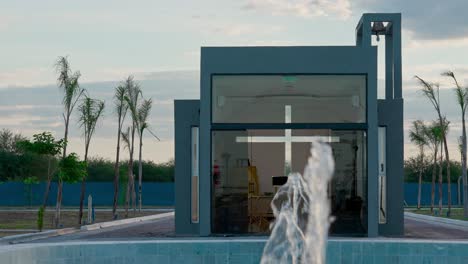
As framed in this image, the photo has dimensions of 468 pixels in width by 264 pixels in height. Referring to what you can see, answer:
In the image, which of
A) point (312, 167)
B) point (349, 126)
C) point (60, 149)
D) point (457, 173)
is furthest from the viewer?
point (457, 173)

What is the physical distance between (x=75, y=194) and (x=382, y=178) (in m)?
39.1

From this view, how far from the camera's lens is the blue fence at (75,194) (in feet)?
191

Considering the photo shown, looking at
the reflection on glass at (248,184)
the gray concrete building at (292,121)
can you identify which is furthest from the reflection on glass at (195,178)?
the reflection on glass at (248,184)

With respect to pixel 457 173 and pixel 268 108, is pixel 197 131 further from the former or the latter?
pixel 457 173

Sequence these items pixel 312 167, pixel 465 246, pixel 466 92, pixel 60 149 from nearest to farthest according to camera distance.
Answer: pixel 312 167, pixel 465 246, pixel 60 149, pixel 466 92

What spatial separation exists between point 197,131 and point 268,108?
2.24 metres

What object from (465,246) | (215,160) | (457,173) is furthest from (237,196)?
(457,173)

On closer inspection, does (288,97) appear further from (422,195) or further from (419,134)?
(422,195)

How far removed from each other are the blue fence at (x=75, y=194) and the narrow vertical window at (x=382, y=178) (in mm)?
36240

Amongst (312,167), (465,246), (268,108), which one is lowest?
(465,246)

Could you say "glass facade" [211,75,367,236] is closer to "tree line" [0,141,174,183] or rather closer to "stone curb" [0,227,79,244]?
"stone curb" [0,227,79,244]

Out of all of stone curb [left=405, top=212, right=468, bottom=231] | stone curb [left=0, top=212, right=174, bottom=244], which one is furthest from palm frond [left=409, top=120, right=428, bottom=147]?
stone curb [left=0, top=212, right=174, bottom=244]

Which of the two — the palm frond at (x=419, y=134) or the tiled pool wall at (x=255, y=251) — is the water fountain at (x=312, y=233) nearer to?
the tiled pool wall at (x=255, y=251)

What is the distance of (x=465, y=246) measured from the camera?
46.4 feet
